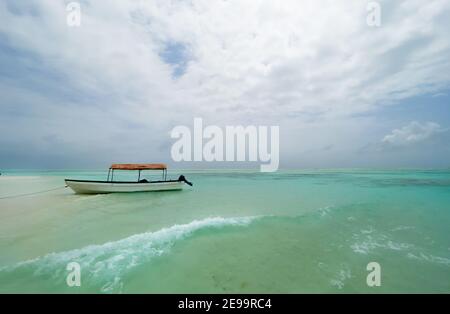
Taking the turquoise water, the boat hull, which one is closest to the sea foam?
the turquoise water

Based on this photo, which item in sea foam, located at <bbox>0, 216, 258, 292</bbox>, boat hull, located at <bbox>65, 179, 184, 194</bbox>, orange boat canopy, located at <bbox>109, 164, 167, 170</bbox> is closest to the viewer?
sea foam, located at <bbox>0, 216, 258, 292</bbox>

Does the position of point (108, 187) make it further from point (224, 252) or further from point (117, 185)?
point (224, 252)

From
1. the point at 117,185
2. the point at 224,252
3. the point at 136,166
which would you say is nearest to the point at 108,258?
the point at 224,252

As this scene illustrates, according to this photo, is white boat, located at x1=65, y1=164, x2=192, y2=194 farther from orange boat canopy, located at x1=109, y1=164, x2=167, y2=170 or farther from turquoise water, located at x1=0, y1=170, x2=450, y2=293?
turquoise water, located at x1=0, y1=170, x2=450, y2=293

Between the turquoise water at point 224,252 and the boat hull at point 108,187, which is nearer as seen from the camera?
the turquoise water at point 224,252

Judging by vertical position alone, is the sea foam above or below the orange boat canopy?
below

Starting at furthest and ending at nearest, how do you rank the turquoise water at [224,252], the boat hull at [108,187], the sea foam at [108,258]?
1. the boat hull at [108,187]
2. the sea foam at [108,258]
3. the turquoise water at [224,252]

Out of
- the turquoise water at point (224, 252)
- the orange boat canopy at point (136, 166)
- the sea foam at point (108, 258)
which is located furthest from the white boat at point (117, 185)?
the sea foam at point (108, 258)

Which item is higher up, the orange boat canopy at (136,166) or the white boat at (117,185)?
the orange boat canopy at (136,166)

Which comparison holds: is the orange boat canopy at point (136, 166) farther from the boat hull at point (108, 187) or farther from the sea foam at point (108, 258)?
the sea foam at point (108, 258)

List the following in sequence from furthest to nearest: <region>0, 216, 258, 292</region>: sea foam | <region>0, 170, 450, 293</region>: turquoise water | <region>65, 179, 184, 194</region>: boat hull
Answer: <region>65, 179, 184, 194</region>: boat hull, <region>0, 216, 258, 292</region>: sea foam, <region>0, 170, 450, 293</region>: turquoise water
